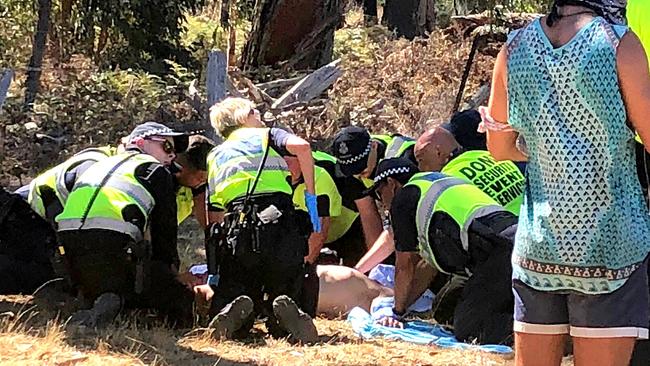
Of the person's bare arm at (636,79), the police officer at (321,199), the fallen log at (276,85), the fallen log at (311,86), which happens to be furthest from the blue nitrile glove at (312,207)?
the fallen log at (276,85)

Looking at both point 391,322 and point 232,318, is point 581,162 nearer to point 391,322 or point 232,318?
point 232,318

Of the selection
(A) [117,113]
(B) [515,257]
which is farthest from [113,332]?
(A) [117,113]

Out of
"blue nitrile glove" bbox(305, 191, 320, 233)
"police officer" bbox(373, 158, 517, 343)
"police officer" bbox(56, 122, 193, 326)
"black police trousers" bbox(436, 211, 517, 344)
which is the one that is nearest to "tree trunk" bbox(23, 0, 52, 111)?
"police officer" bbox(56, 122, 193, 326)

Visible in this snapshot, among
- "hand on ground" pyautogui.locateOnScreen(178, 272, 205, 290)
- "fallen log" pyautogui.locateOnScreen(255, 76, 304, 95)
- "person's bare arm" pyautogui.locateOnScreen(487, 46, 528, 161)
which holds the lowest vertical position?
"hand on ground" pyautogui.locateOnScreen(178, 272, 205, 290)

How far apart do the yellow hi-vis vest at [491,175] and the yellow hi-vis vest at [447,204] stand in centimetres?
24

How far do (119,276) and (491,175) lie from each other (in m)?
2.12

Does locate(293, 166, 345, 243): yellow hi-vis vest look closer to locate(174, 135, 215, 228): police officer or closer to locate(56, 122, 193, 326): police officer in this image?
locate(174, 135, 215, 228): police officer

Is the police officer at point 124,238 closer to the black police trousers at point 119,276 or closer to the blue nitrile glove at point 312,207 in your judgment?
the black police trousers at point 119,276

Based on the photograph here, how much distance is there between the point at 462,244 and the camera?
5.58 m

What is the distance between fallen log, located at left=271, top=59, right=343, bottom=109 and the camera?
1149 cm

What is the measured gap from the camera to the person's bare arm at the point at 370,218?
685 cm

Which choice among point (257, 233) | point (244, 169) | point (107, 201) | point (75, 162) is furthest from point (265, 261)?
point (75, 162)

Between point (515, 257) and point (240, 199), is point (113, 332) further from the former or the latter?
point (515, 257)

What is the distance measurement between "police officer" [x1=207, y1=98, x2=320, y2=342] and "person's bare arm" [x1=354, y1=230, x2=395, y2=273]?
85 centimetres
